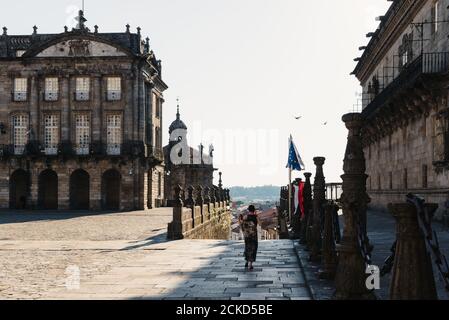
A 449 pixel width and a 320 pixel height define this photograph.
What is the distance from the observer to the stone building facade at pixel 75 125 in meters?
41.5

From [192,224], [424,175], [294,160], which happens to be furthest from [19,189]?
[424,175]

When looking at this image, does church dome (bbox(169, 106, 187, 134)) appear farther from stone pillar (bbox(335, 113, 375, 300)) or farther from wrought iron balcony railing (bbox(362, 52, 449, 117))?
stone pillar (bbox(335, 113, 375, 300))

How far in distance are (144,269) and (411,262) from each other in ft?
24.4

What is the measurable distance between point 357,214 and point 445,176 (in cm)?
1486

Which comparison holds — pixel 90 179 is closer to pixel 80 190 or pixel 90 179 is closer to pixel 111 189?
pixel 80 190

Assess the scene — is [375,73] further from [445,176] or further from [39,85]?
[39,85]

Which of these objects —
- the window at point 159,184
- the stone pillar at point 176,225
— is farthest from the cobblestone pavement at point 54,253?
the window at point 159,184

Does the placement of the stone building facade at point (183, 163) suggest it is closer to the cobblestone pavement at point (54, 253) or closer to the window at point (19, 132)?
the window at point (19, 132)

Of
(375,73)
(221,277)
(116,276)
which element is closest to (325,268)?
(221,277)

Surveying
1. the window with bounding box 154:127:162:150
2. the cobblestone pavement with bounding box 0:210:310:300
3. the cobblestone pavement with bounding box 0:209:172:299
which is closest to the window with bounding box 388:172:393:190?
the cobblestone pavement with bounding box 0:209:172:299

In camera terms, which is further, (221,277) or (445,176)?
(445,176)

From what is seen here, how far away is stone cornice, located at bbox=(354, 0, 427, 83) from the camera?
2528 centimetres
